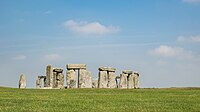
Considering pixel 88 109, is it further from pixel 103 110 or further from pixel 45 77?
pixel 45 77

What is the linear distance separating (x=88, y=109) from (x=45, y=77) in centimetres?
3210

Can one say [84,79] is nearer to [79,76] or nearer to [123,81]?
[79,76]

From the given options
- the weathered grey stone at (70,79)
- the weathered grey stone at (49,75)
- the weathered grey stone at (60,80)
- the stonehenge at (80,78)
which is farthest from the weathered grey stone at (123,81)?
the weathered grey stone at (49,75)

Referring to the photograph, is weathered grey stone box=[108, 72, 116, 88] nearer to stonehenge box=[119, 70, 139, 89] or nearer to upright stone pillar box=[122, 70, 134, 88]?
stonehenge box=[119, 70, 139, 89]

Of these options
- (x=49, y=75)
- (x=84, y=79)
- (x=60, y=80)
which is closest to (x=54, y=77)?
(x=49, y=75)

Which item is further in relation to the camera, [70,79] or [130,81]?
[130,81]

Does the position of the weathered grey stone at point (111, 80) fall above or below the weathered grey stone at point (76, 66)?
below

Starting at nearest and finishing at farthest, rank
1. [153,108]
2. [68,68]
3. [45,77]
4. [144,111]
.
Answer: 1. [144,111]
2. [153,108]
3. [68,68]
4. [45,77]

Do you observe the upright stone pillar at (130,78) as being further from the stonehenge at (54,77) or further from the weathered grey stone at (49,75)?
the weathered grey stone at (49,75)

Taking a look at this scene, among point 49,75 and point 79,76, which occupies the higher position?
point 49,75

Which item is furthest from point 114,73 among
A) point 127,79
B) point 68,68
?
point 68,68

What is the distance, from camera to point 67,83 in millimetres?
44188

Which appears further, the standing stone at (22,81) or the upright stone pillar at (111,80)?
the upright stone pillar at (111,80)

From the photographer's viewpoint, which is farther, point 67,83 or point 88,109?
point 67,83
